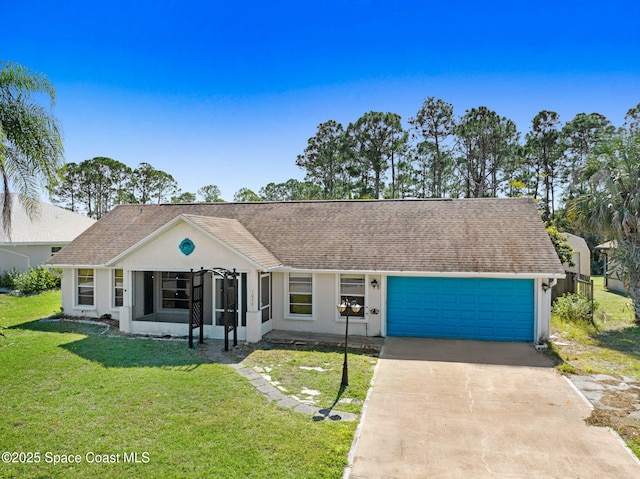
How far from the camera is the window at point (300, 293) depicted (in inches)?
584

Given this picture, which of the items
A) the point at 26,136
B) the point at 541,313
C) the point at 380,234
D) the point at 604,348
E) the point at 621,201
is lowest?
the point at 604,348

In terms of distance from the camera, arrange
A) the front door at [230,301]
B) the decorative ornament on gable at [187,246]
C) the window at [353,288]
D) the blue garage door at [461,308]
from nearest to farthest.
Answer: the blue garage door at [461,308] → the front door at [230,301] → the decorative ornament on gable at [187,246] → the window at [353,288]

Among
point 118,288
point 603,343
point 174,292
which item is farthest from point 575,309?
point 118,288

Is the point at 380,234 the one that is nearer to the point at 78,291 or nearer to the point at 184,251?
the point at 184,251

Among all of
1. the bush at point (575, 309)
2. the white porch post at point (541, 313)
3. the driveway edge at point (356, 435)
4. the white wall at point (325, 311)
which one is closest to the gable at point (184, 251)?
→ the white wall at point (325, 311)

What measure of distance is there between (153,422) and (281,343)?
620 cm

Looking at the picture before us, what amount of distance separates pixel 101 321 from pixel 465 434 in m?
14.5

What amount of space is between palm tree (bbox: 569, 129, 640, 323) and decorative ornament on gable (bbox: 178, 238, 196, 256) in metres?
16.0

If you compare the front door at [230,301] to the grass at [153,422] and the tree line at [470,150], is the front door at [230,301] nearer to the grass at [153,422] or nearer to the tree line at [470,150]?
the grass at [153,422]

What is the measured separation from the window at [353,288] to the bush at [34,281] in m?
17.1

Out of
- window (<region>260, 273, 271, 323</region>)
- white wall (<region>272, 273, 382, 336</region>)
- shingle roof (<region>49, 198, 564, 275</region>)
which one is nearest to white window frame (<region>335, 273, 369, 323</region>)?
white wall (<region>272, 273, 382, 336</region>)

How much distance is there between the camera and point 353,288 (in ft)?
47.6

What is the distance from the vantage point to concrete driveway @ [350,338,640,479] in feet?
19.7

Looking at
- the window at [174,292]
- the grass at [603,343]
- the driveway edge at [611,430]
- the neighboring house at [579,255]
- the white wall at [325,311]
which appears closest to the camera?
the driveway edge at [611,430]
